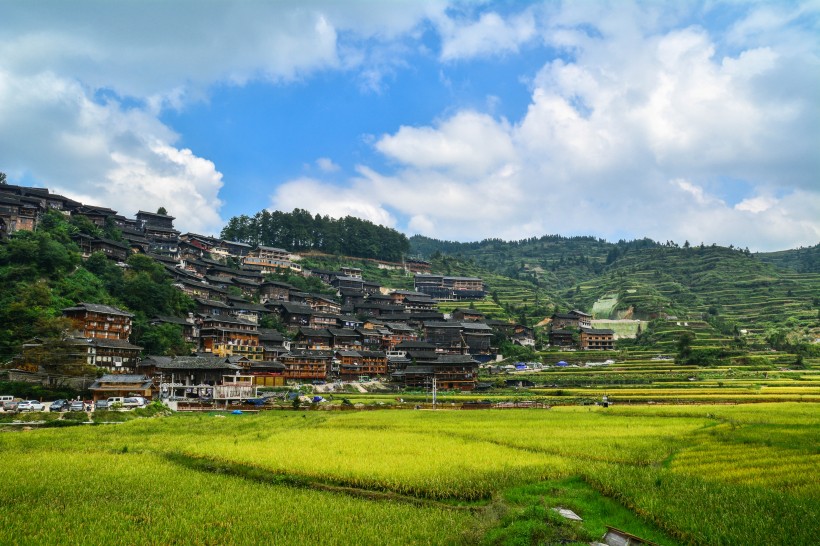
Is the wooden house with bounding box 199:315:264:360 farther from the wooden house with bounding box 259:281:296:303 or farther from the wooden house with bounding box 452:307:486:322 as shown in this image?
the wooden house with bounding box 452:307:486:322

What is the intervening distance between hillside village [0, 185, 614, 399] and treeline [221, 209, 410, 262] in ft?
30.2

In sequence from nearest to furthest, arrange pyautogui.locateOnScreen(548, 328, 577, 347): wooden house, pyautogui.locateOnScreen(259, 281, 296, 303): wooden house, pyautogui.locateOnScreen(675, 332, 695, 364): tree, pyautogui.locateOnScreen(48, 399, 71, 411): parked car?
pyautogui.locateOnScreen(48, 399, 71, 411): parked car < pyautogui.locateOnScreen(675, 332, 695, 364): tree < pyautogui.locateOnScreen(259, 281, 296, 303): wooden house < pyautogui.locateOnScreen(548, 328, 577, 347): wooden house

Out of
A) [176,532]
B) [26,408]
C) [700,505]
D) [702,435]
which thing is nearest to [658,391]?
[702,435]

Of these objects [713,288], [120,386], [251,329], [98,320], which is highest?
[713,288]

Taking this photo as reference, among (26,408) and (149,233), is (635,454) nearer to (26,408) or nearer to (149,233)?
(26,408)

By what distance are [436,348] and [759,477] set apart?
70501 mm

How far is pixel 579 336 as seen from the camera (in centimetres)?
9419

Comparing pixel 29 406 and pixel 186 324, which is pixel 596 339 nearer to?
pixel 186 324

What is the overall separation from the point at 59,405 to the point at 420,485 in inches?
1395

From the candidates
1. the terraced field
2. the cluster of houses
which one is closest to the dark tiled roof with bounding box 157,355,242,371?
the cluster of houses

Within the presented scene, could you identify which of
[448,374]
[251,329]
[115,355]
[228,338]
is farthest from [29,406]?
[448,374]

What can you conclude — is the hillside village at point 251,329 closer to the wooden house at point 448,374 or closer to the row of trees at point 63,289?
the wooden house at point 448,374

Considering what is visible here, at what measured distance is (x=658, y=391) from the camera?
51406 millimetres

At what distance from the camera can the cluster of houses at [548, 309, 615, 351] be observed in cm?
9244
